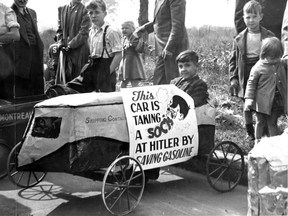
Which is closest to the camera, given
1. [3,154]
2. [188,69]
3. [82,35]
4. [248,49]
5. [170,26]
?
[188,69]

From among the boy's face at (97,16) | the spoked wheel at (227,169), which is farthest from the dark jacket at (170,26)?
the spoked wheel at (227,169)

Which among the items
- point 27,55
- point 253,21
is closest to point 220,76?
point 253,21

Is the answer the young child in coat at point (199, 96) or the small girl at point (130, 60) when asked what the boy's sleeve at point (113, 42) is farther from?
the small girl at point (130, 60)

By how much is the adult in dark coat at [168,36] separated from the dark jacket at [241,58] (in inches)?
33.8

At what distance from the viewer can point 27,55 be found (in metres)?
6.78

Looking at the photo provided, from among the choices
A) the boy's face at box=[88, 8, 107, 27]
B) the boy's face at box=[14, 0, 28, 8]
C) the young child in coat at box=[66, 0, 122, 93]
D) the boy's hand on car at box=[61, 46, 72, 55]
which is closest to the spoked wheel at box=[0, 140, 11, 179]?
the young child in coat at box=[66, 0, 122, 93]

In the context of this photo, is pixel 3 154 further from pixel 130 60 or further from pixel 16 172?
pixel 130 60

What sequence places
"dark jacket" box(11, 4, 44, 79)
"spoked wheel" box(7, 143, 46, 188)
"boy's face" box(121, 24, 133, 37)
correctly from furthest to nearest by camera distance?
"boy's face" box(121, 24, 133, 37) < "dark jacket" box(11, 4, 44, 79) < "spoked wheel" box(7, 143, 46, 188)

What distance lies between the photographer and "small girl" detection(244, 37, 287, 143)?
505 cm

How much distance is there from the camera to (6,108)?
17.7ft

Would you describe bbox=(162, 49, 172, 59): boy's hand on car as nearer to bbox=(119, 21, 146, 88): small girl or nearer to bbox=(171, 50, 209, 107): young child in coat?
bbox=(119, 21, 146, 88): small girl

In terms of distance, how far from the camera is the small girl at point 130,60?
22.4ft

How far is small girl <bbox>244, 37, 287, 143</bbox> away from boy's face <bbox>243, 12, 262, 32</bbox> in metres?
0.33

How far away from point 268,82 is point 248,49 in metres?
0.70
